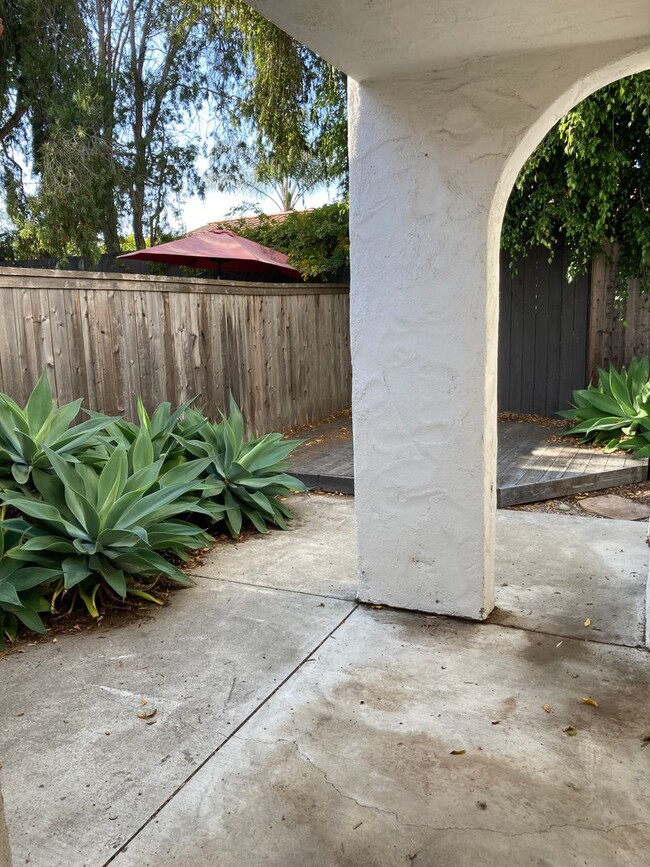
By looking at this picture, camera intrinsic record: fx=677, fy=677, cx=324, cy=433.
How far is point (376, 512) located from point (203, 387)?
3.20 m

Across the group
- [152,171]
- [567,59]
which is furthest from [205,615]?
[152,171]

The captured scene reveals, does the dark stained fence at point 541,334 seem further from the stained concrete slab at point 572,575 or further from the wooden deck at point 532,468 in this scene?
the stained concrete slab at point 572,575

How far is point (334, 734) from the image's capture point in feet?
7.70

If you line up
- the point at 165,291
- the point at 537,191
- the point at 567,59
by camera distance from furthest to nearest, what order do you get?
the point at 537,191, the point at 165,291, the point at 567,59

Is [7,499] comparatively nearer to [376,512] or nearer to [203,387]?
[376,512]

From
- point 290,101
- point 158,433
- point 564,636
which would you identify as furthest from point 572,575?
point 290,101

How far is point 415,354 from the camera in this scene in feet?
10.2

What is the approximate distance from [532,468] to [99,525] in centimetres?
374

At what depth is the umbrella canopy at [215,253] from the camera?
8203mm

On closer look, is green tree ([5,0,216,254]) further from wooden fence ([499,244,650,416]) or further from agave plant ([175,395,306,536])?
agave plant ([175,395,306,536])

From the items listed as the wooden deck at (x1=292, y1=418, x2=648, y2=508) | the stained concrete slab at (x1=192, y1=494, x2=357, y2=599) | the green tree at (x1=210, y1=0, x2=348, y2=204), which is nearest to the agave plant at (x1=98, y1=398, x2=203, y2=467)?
the stained concrete slab at (x1=192, y1=494, x2=357, y2=599)

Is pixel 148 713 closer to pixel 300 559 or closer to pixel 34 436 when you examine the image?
pixel 300 559

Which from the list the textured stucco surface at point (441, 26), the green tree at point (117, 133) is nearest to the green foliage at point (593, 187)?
the textured stucco surface at point (441, 26)

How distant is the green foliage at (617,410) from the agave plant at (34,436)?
470 cm
